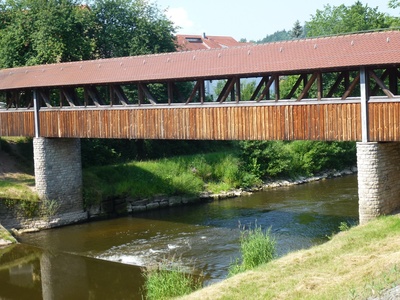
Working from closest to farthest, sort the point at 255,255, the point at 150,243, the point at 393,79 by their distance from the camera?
1. the point at 255,255
2. the point at 393,79
3. the point at 150,243

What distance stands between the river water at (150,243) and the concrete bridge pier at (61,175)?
0.81m

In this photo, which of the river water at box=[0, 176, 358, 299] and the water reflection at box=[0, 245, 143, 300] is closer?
the water reflection at box=[0, 245, 143, 300]


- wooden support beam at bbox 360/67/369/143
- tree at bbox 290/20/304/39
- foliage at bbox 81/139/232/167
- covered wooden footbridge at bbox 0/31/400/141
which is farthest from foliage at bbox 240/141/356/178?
tree at bbox 290/20/304/39

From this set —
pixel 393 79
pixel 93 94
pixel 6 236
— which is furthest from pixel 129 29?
pixel 393 79

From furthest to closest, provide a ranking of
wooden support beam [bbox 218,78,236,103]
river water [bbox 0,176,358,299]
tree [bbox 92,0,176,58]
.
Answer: tree [bbox 92,0,176,58] < wooden support beam [bbox 218,78,236,103] < river water [bbox 0,176,358,299]

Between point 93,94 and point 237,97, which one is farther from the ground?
point 93,94

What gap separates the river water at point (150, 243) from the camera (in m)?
13.0

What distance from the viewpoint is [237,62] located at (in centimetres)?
1477

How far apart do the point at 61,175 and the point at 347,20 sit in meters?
20.8

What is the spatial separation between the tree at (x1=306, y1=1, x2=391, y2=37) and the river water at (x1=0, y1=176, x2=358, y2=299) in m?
13.9

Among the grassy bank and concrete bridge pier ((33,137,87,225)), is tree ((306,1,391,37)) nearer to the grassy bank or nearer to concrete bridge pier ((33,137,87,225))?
concrete bridge pier ((33,137,87,225))

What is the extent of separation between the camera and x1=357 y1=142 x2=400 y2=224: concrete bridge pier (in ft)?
41.2

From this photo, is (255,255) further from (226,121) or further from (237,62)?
(237,62)

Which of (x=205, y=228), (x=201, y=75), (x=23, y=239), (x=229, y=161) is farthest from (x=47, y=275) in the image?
(x=229, y=161)
